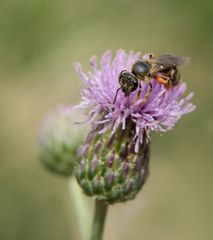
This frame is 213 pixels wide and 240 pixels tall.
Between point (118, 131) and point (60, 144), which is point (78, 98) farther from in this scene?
point (118, 131)

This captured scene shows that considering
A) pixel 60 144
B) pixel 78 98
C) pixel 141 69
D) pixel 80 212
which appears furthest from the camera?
pixel 78 98

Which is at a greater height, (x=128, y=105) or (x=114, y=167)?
(x=128, y=105)

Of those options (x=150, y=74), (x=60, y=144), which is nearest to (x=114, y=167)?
(x=150, y=74)

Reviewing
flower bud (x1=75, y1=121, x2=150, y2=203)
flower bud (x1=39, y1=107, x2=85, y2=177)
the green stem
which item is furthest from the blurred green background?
flower bud (x1=75, y1=121, x2=150, y2=203)

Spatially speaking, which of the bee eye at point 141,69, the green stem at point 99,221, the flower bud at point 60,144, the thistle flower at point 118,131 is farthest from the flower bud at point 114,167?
the flower bud at point 60,144

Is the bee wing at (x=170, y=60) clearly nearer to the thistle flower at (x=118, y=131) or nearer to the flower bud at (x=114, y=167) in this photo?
the thistle flower at (x=118, y=131)

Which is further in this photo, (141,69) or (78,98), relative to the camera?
(78,98)

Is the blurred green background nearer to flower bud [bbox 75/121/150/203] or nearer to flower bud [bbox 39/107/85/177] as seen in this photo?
flower bud [bbox 39/107/85/177]
